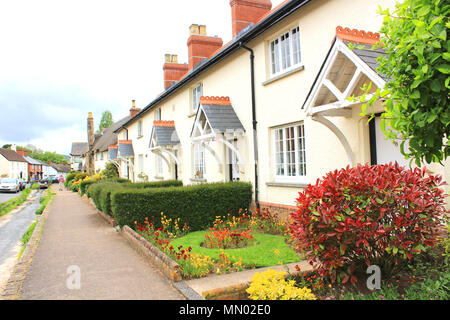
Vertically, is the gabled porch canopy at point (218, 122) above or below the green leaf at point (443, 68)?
above

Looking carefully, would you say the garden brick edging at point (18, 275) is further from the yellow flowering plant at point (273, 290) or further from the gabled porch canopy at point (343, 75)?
the gabled porch canopy at point (343, 75)

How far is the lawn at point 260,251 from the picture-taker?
245 inches

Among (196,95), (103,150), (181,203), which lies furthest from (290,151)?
(103,150)

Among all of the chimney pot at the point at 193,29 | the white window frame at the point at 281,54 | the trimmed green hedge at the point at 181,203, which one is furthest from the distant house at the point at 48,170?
the white window frame at the point at 281,54

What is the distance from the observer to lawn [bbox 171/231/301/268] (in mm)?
6234

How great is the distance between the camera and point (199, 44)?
1727cm

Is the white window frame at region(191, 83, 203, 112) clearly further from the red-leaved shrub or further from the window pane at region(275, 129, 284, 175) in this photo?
the red-leaved shrub

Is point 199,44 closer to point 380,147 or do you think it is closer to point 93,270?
point 380,147

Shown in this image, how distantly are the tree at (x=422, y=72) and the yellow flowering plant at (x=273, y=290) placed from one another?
224cm

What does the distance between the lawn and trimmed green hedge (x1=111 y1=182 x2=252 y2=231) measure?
1.19m

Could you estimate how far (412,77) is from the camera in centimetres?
307

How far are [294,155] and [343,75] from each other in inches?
122

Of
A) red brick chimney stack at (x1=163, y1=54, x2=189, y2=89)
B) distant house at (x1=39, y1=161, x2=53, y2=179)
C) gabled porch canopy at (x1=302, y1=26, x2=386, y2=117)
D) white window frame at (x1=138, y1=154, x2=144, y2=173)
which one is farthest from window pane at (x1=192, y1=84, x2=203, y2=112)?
distant house at (x1=39, y1=161, x2=53, y2=179)
